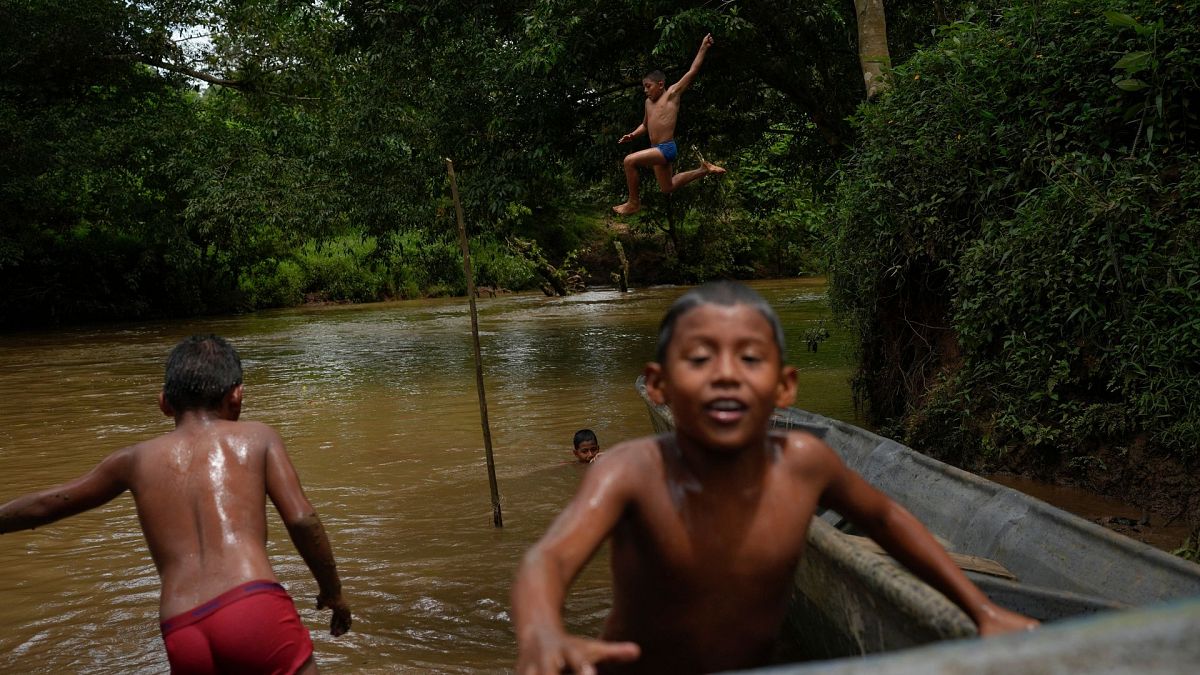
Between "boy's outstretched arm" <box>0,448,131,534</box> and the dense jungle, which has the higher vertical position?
the dense jungle

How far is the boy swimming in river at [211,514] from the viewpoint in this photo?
2869 mm

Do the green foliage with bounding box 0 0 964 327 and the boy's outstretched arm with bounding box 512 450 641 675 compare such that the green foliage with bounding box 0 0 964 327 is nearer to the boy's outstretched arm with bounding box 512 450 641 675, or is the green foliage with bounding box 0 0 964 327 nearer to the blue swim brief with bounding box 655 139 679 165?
the blue swim brief with bounding box 655 139 679 165

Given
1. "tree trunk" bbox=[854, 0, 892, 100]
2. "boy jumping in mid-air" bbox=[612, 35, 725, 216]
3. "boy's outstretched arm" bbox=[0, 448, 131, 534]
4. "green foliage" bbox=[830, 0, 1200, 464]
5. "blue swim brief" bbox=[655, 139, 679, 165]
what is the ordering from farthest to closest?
"tree trunk" bbox=[854, 0, 892, 100] < "blue swim brief" bbox=[655, 139, 679, 165] < "boy jumping in mid-air" bbox=[612, 35, 725, 216] < "green foliage" bbox=[830, 0, 1200, 464] < "boy's outstretched arm" bbox=[0, 448, 131, 534]

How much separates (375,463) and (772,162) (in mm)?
9380

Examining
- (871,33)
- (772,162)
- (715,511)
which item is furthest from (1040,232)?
(772,162)

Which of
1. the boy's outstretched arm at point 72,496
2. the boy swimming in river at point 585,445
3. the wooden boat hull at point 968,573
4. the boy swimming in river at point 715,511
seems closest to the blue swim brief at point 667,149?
the boy swimming in river at point 585,445

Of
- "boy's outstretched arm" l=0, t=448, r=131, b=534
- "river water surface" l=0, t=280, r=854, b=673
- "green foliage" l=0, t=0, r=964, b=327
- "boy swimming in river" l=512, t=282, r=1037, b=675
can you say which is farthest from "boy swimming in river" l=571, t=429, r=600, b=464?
"boy swimming in river" l=512, t=282, r=1037, b=675

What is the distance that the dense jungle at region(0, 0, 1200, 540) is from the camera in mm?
6379

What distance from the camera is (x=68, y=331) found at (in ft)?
82.8

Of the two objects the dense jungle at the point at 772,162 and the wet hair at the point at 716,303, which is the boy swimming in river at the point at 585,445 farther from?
the wet hair at the point at 716,303

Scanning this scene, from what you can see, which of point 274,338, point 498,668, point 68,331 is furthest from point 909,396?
point 68,331

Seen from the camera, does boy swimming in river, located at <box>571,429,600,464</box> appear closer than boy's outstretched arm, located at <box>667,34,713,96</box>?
No

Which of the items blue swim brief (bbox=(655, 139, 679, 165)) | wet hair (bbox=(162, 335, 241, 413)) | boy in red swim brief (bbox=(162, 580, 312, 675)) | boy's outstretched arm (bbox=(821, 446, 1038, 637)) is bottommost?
boy in red swim brief (bbox=(162, 580, 312, 675))

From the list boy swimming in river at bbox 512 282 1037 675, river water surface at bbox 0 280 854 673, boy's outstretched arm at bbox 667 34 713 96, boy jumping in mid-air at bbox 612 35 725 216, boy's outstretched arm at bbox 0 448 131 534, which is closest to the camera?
boy swimming in river at bbox 512 282 1037 675
